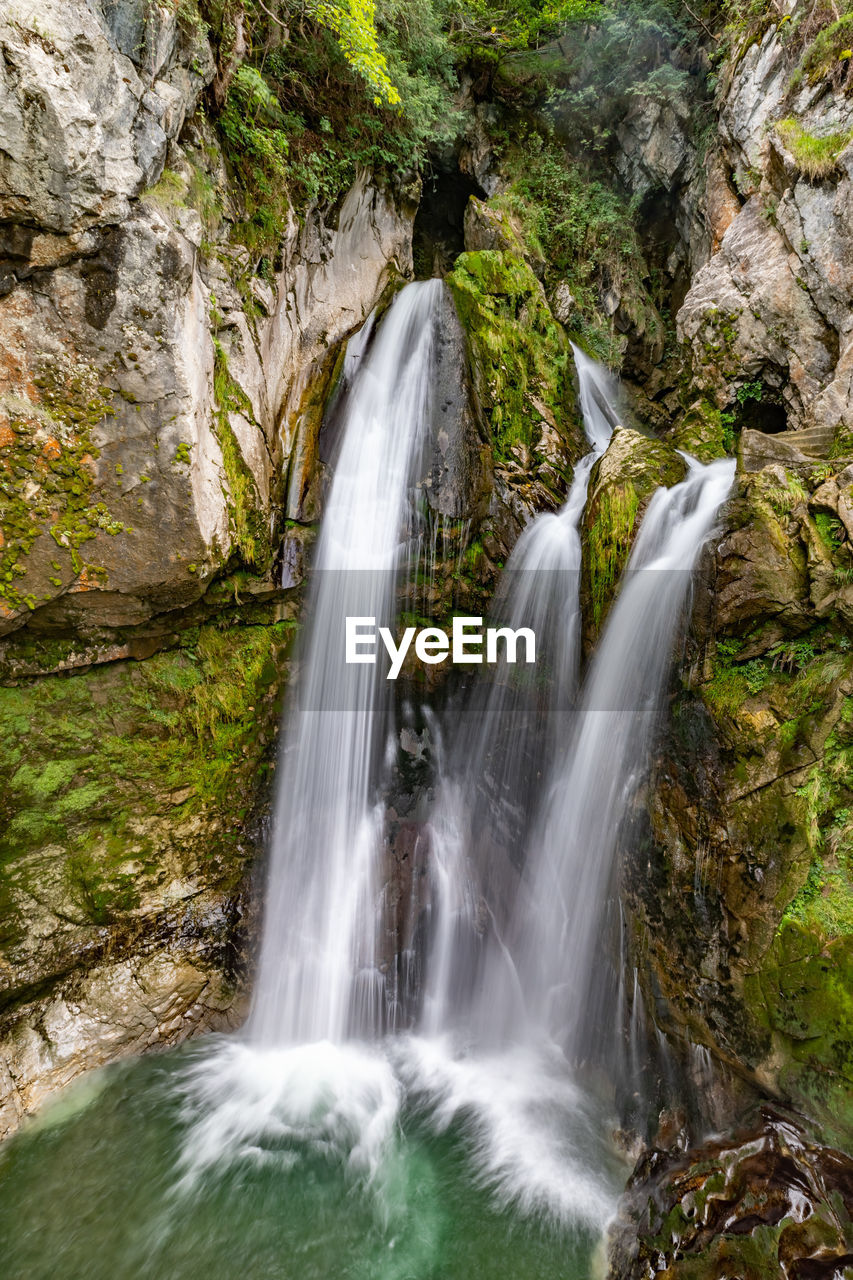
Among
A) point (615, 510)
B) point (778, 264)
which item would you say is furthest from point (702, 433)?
point (615, 510)

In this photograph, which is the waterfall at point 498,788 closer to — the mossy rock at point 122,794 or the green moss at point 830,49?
the mossy rock at point 122,794

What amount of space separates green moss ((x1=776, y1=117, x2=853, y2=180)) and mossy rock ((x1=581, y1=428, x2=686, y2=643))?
11.5 ft

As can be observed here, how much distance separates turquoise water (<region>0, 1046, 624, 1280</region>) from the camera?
349 cm

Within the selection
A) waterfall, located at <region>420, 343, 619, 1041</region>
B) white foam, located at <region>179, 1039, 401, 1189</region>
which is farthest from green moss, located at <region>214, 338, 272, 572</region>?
white foam, located at <region>179, 1039, 401, 1189</region>

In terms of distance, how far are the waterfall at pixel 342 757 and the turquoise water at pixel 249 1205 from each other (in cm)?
113

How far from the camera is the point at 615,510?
5.26 metres

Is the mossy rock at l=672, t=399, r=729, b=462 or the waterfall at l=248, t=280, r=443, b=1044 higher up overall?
the mossy rock at l=672, t=399, r=729, b=462

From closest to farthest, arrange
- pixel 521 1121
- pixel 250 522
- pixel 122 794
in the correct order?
pixel 521 1121 < pixel 122 794 < pixel 250 522

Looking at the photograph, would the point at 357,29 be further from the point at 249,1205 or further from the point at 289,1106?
the point at 249,1205

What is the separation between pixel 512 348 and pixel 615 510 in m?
3.70

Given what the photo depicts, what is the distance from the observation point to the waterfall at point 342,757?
551cm

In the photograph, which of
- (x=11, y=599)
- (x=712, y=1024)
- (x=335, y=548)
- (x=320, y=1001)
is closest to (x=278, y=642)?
(x=335, y=548)

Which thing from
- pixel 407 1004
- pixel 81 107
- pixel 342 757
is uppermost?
pixel 81 107

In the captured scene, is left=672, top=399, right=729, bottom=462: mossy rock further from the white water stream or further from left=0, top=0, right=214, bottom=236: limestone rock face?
left=0, top=0, right=214, bottom=236: limestone rock face
